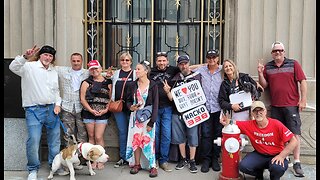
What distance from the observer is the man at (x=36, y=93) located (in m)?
6.00

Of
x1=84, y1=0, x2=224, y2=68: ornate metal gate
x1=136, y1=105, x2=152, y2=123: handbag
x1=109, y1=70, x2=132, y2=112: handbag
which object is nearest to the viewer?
x1=136, y1=105, x2=152, y2=123: handbag

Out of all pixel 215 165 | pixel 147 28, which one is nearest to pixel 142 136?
pixel 215 165

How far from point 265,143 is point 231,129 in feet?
1.56

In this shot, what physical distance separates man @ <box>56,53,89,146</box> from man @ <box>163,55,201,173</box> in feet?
4.16

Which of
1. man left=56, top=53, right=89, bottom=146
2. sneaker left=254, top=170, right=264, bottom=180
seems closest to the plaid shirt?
man left=56, top=53, right=89, bottom=146

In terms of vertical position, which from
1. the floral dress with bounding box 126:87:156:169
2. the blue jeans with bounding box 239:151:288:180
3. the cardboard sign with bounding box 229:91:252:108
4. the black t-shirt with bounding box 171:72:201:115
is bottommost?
the blue jeans with bounding box 239:151:288:180

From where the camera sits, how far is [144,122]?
20.4ft

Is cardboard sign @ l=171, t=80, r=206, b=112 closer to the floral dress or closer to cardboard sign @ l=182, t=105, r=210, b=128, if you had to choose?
cardboard sign @ l=182, t=105, r=210, b=128

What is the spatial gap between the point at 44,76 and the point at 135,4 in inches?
85.2

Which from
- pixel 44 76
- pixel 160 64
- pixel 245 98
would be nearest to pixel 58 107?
pixel 44 76

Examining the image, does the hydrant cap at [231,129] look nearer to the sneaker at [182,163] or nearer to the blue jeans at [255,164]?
the blue jeans at [255,164]

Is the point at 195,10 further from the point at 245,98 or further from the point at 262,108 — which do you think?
the point at 262,108

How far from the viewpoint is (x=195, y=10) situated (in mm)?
7344

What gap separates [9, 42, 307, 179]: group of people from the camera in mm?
6094
